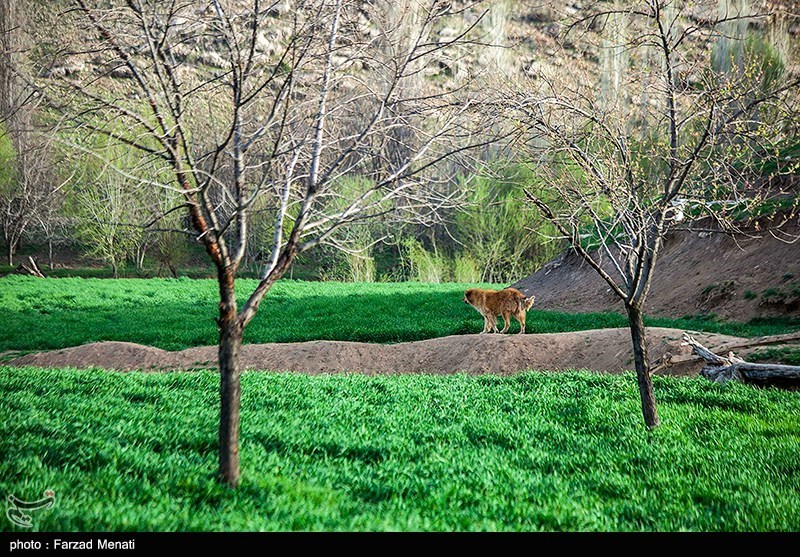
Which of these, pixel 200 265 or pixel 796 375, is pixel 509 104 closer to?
pixel 796 375

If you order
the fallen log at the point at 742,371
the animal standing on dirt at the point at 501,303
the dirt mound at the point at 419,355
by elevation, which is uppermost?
the animal standing on dirt at the point at 501,303

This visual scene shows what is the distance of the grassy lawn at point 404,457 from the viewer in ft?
14.1

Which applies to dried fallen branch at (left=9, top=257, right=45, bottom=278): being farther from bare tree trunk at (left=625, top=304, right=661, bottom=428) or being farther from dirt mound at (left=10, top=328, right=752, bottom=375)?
bare tree trunk at (left=625, top=304, right=661, bottom=428)

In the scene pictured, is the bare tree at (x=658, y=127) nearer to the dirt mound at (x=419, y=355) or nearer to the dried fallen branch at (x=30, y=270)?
the dirt mound at (x=419, y=355)

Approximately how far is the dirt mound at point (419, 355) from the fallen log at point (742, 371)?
4.42 ft

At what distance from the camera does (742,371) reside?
9648 millimetres

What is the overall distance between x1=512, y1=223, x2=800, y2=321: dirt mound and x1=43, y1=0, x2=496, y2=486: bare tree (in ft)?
49.0

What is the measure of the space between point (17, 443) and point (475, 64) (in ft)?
20.6

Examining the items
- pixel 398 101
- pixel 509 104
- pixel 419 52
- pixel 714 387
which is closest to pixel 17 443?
pixel 398 101

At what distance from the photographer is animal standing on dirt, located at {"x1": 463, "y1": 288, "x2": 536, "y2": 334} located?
15070mm

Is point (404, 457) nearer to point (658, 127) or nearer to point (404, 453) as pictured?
point (404, 453)

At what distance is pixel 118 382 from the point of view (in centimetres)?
902

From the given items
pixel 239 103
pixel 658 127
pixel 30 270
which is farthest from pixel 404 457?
pixel 30 270

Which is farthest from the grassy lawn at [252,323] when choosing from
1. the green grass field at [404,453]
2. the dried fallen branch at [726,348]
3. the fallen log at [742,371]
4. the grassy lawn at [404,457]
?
the grassy lawn at [404,457]
